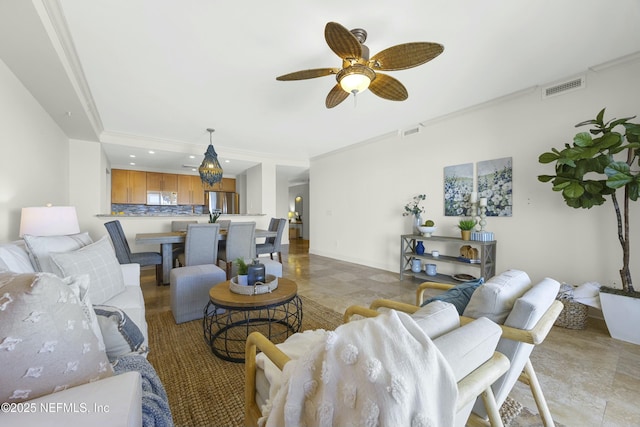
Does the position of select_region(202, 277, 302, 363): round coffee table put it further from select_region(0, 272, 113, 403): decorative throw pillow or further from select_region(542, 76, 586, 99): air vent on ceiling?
select_region(542, 76, 586, 99): air vent on ceiling

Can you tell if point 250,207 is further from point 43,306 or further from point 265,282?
point 43,306

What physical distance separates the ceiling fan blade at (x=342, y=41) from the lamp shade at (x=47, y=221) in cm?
266

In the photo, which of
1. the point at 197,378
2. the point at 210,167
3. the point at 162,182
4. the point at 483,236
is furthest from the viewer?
the point at 162,182

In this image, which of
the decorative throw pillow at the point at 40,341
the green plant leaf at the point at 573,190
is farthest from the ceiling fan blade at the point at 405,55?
the decorative throw pillow at the point at 40,341

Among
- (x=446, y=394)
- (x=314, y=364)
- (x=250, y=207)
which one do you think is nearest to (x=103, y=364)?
(x=314, y=364)

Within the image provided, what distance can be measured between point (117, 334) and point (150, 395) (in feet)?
1.50

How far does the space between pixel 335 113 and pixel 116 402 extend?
3746 mm

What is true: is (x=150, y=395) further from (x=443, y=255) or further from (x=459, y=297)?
(x=443, y=255)

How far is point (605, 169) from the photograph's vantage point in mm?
2145

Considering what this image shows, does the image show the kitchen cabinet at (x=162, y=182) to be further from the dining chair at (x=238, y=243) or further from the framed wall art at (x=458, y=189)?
the framed wall art at (x=458, y=189)

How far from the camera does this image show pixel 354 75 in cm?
206

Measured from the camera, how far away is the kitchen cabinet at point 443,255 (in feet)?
10.7

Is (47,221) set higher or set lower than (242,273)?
higher

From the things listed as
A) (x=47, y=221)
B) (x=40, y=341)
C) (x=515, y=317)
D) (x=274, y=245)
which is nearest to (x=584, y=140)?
(x=515, y=317)
